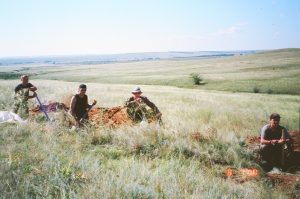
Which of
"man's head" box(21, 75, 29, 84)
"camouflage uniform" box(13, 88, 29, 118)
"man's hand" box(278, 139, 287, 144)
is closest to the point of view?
"man's hand" box(278, 139, 287, 144)

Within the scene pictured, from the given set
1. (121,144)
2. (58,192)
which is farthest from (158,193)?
(121,144)

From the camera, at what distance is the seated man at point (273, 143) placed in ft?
26.5

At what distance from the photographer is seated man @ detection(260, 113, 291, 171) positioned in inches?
318

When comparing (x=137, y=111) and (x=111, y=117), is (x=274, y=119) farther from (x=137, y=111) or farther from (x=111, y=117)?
(x=111, y=117)

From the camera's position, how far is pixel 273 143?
8.09m

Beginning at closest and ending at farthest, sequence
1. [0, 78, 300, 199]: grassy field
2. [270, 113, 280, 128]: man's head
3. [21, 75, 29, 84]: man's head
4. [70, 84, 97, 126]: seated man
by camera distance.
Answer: [0, 78, 300, 199]: grassy field → [270, 113, 280, 128]: man's head → [70, 84, 97, 126]: seated man → [21, 75, 29, 84]: man's head

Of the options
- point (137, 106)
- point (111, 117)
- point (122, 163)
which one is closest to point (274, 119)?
point (137, 106)

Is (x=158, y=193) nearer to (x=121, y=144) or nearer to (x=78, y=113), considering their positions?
(x=121, y=144)

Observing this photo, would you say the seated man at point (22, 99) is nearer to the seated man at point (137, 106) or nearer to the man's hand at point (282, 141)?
the seated man at point (137, 106)

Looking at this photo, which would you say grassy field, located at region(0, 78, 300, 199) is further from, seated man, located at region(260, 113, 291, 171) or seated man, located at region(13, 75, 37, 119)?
seated man, located at region(13, 75, 37, 119)

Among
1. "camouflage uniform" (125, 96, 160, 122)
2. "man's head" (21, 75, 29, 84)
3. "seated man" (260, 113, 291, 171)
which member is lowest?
"seated man" (260, 113, 291, 171)

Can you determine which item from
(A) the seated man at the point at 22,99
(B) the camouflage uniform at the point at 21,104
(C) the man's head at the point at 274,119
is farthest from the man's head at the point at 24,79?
(C) the man's head at the point at 274,119

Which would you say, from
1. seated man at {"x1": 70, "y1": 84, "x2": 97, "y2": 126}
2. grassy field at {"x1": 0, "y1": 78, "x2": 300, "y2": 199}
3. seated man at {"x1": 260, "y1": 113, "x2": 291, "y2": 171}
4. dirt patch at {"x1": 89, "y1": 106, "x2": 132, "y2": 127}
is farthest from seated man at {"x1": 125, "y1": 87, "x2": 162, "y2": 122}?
seated man at {"x1": 260, "y1": 113, "x2": 291, "y2": 171}

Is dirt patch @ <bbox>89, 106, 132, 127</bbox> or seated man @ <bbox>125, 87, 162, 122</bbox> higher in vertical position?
seated man @ <bbox>125, 87, 162, 122</bbox>
